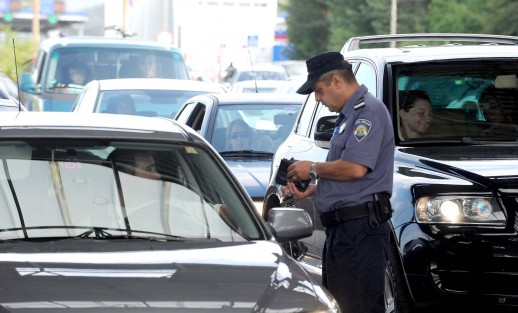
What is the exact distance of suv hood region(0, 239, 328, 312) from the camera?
15.7 ft

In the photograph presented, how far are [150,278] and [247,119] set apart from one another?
8325 millimetres

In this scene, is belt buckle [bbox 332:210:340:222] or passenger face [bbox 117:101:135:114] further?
passenger face [bbox 117:101:135:114]

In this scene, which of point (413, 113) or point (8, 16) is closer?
point (413, 113)

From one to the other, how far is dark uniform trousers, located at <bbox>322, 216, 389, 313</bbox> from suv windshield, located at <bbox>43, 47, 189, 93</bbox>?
14813 millimetres

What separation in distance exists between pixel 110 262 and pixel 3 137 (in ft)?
3.18

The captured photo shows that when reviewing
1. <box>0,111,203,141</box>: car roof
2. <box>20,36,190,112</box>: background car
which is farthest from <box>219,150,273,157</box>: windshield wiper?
<box>20,36,190,112</box>: background car

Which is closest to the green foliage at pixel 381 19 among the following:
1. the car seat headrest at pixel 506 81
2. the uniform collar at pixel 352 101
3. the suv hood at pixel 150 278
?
the car seat headrest at pixel 506 81

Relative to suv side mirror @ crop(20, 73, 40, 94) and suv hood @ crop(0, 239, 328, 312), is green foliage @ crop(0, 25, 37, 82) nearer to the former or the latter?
suv side mirror @ crop(20, 73, 40, 94)

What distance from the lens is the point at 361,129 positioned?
6.66 m

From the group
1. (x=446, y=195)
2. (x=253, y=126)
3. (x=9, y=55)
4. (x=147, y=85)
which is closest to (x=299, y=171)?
(x=446, y=195)

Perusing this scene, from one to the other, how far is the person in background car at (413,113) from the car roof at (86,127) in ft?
6.32

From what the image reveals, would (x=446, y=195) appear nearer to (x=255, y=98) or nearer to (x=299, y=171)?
(x=299, y=171)

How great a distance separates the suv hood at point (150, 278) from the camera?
4.80m

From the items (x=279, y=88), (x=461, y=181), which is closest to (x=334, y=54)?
(x=461, y=181)
